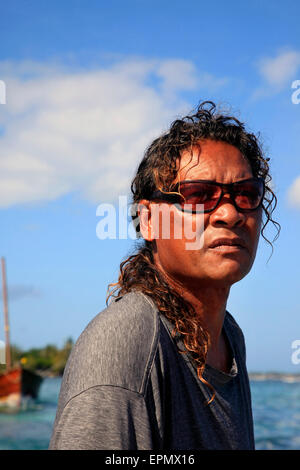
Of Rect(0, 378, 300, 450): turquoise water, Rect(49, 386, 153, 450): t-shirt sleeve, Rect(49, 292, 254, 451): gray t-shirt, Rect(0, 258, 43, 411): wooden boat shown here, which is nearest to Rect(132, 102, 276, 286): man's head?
Rect(49, 292, 254, 451): gray t-shirt

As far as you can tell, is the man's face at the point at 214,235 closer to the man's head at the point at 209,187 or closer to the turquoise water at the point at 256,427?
the man's head at the point at 209,187

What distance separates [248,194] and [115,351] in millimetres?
969

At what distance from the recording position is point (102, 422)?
4.81 ft

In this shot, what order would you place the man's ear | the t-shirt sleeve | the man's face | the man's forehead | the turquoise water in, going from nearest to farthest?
the t-shirt sleeve, the man's face, the man's forehead, the man's ear, the turquoise water

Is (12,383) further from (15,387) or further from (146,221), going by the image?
(146,221)

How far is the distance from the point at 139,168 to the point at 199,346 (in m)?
0.93

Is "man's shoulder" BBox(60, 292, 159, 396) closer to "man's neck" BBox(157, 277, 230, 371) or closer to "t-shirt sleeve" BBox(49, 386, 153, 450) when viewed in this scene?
"t-shirt sleeve" BBox(49, 386, 153, 450)

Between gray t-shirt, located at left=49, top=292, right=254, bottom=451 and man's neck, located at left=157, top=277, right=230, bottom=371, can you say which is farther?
man's neck, located at left=157, top=277, right=230, bottom=371

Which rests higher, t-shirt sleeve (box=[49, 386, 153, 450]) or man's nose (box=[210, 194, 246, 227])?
man's nose (box=[210, 194, 246, 227])

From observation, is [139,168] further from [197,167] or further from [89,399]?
[89,399]

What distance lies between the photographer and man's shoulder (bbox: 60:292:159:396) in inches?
59.9

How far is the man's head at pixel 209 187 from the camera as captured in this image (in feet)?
6.63

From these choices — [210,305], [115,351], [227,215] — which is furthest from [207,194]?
[115,351]
